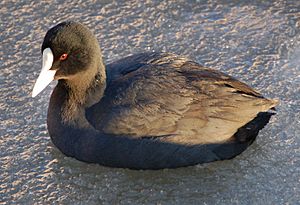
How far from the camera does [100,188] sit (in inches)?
154

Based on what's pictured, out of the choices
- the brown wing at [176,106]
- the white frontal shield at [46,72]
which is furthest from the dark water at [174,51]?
the white frontal shield at [46,72]

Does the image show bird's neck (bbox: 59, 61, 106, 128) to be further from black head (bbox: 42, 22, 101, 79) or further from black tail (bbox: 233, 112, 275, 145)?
black tail (bbox: 233, 112, 275, 145)

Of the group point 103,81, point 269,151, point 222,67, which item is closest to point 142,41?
point 222,67

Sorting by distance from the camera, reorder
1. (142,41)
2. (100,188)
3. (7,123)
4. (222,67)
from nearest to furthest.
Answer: (100,188), (7,123), (222,67), (142,41)

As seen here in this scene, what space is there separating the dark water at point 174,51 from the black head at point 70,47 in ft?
1.66

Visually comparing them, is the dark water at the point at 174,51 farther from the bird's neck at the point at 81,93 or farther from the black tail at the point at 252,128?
the bird's neck at the point at 81,93

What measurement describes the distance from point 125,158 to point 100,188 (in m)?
0.21

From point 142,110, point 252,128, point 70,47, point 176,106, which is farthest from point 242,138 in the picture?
point 70,47

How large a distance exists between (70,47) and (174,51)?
1.20 m

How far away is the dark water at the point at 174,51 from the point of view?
3879 mm

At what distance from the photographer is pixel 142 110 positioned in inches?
155

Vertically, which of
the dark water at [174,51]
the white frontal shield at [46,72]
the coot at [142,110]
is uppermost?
the white frontal shield at [46,72]

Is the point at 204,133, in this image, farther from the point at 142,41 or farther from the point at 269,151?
the point at 142,41

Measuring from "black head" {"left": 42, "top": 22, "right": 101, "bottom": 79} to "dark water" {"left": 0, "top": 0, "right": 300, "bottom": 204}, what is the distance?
1.66 feet
